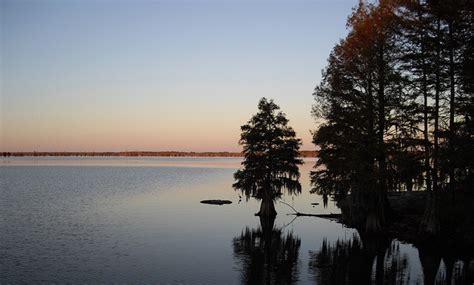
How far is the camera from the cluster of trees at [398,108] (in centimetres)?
2438

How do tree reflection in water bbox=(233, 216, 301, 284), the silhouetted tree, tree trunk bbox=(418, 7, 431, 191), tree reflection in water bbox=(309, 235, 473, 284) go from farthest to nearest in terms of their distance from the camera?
the silhouetted tree < tree trunk bbox=(418, 7, 431, 191) < tree reflection in water bbox=(233, 216, 301, 284) < tree reflection in water bbox=(309, 235, 473, 284)

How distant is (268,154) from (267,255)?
17.2m

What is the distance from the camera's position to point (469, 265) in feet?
75.4

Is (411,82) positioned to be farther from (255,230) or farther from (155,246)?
(155,246)

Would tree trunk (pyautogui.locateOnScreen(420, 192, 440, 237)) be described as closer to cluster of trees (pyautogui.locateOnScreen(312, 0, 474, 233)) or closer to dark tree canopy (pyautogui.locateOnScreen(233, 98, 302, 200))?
cluster of trees (pyautogui.locateOnScreen(312, 0, 474, 233))

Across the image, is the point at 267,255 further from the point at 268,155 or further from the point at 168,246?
the point at 268,155

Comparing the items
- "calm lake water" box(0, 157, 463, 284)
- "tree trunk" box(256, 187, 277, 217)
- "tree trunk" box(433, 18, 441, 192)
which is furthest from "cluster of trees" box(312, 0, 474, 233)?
"tree trunk" box(256, 187, 277, 217)

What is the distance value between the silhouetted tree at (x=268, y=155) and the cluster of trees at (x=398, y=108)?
7122 mm

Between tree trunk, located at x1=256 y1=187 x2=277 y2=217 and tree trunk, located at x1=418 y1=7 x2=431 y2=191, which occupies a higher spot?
tree trunk, located at x1=418 y1=7 x2=431 y2=191

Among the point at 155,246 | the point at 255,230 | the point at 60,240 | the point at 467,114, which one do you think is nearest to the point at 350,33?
the point at 467,114

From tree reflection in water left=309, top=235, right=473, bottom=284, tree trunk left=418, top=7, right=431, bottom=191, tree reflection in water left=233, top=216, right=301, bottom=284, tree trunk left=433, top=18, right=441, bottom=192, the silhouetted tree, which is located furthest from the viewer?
the silhouetted tree

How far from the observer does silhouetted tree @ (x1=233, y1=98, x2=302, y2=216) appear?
139 feet

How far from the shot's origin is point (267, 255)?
26.8m

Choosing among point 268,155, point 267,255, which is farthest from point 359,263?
point 268,155
